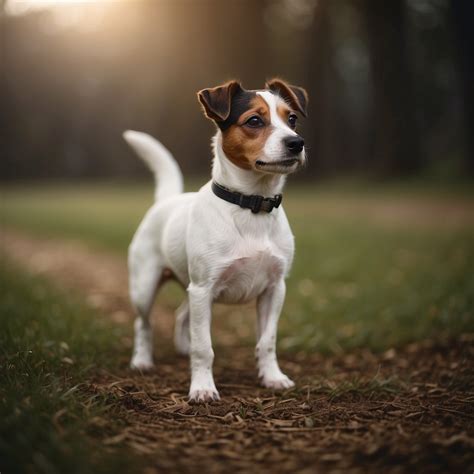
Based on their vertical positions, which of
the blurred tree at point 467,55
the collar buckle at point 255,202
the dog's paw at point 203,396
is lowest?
the dog's paw at point 203,396

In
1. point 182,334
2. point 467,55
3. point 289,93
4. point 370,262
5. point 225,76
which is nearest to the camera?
point 289,93

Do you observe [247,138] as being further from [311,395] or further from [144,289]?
[311,395]

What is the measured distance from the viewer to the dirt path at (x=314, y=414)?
8.50ft

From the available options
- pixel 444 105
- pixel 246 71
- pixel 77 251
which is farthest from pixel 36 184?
pixel 77 251

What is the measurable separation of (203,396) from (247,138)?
1650 mm

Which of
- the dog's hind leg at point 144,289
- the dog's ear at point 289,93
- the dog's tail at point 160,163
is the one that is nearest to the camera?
the dog's ear at point 289,93

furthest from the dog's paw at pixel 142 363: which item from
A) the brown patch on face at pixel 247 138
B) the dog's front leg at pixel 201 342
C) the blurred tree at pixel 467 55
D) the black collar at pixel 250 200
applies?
the blurred tree at pixel 467 55

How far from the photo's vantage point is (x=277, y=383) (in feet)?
12.5

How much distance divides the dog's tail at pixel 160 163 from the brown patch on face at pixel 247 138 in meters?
1.32

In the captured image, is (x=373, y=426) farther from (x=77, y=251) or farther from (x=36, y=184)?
(x=36, y=184)

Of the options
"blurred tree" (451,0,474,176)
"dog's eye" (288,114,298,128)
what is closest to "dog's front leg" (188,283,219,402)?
"dog's eye" (288,114,298,128)

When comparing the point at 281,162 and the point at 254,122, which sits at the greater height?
the point at 254,122

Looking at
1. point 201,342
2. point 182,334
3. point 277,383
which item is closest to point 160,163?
point 182,334

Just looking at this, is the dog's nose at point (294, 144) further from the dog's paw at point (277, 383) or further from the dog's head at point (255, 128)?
the dog's paw at point (277, 383)
